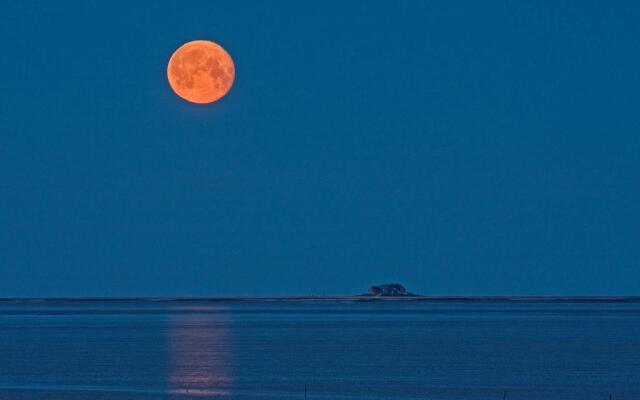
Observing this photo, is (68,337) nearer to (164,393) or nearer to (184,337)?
(184,337)

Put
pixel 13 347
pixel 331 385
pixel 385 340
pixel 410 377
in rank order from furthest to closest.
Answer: pixel 385 340
pixel 13 347
pixel 410 377
pixel 331 385

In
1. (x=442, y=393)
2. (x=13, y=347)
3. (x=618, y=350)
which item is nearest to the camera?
(x=442, y=393)

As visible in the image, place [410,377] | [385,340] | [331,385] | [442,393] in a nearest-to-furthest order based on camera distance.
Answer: [442,393], [331,385], [410,377], [385,340]

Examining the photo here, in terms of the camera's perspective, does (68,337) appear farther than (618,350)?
Yes

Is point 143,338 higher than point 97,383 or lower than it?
higher

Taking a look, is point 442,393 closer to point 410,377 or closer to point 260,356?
point 410,377

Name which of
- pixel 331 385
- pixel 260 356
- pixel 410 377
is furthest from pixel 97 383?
pixel 260 356

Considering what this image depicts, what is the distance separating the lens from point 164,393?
3491 centimetres

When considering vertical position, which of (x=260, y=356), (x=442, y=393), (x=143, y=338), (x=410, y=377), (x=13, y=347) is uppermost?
(x=143, y=338)

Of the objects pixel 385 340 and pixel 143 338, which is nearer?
pixel 385 340

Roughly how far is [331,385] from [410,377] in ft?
11.9

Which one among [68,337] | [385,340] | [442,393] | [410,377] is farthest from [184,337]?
[442,393]

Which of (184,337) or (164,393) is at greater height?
(184,337)

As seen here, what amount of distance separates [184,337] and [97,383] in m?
34.0
